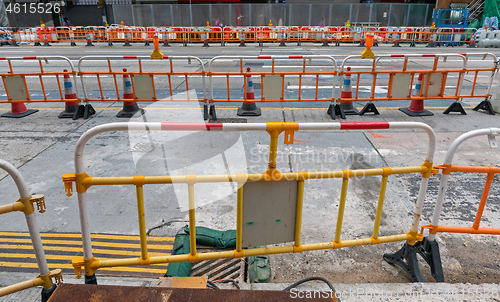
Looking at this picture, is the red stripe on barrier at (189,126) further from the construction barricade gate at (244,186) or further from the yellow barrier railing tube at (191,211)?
the yellow barrier railing tube at (191,211)

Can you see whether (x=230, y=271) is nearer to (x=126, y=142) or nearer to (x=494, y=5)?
(x=126, y=142)

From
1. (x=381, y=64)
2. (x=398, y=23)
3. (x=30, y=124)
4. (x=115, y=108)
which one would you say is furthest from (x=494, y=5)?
(x=30, y=124)

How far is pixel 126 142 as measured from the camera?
687cm

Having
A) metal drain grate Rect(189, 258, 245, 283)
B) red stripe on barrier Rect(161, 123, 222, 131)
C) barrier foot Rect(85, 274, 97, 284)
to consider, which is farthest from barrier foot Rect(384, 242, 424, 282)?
barrier foot Rect(85, 274, 97, 284)

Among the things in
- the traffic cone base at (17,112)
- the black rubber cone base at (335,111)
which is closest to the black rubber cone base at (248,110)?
the black rubber cone base at (335,111)

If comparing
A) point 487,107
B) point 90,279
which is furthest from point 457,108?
point 90,279

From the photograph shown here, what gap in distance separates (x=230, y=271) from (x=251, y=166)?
2.44m

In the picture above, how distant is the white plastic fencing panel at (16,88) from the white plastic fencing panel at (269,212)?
8146 mm

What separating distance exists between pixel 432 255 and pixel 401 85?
20.2 feet

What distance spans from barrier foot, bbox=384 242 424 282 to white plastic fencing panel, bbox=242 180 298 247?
1263 mm

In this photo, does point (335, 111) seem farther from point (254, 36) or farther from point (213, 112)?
point (254, 36)

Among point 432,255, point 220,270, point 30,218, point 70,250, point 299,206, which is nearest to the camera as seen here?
point 30,218

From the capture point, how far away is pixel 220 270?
11.6 feet

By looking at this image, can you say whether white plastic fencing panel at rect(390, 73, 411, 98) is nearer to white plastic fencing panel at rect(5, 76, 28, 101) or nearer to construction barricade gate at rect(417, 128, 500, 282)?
construction barricade gate at rect(417, 128, 500, 282)
